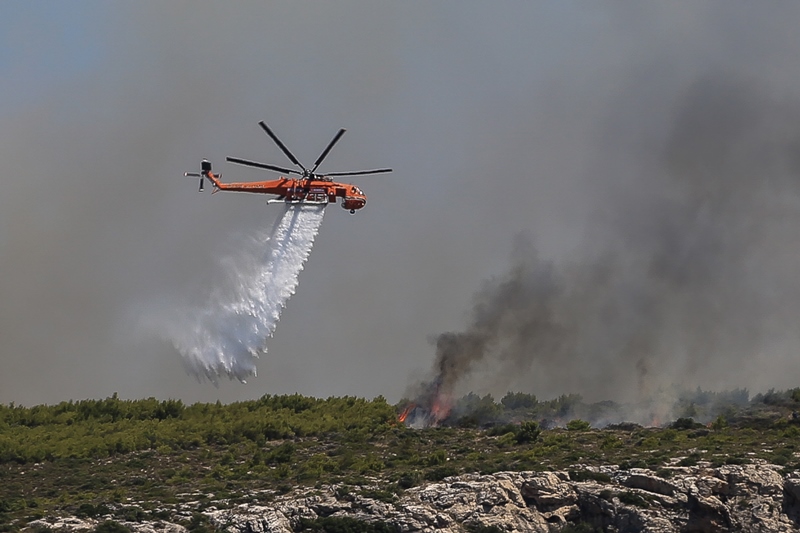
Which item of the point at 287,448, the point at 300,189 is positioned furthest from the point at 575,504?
the point at 300,189

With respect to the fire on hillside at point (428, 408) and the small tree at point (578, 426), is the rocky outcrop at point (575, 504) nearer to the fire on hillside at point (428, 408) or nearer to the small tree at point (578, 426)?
the small tree at point (578, 426)

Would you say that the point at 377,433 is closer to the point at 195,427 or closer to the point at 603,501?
the point at 195,427

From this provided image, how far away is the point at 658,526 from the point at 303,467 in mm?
21765

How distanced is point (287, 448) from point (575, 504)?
2175 centimetres

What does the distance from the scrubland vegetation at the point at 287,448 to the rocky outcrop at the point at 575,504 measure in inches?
55.0

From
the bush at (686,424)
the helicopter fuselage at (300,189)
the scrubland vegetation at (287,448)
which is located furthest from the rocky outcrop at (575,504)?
the helicopter fuselage at (300,189)

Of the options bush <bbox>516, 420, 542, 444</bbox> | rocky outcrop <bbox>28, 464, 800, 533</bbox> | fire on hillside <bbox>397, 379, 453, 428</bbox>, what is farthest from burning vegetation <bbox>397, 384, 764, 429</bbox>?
rocky outcrop <bbox>28, 464, 800, 533</bbox>

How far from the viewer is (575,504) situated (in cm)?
8206

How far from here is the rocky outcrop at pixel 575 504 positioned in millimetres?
79000

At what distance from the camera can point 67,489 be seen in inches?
3445

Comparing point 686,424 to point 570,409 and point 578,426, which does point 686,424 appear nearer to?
point 578,426

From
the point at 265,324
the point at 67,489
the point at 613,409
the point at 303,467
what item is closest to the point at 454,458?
the point at 303,467

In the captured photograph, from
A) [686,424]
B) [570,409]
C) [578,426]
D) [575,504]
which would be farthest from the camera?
[570,409]

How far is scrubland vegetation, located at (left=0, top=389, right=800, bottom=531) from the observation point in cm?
8375
